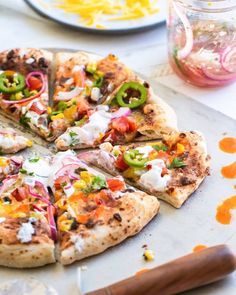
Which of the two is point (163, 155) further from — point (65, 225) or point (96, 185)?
point (65, 225)

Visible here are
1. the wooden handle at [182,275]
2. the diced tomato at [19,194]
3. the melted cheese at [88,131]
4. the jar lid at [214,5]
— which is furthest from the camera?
the jar lid at [214,5]

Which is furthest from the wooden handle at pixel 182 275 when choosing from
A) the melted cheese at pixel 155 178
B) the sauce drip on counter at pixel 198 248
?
the melted cheese at pixel 155 178

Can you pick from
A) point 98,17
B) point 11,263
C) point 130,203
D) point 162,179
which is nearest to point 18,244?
point 11,263

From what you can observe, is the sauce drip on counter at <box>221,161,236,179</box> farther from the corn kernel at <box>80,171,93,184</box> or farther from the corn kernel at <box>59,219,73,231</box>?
the corn kernel at <box>59,219,73,231</box>

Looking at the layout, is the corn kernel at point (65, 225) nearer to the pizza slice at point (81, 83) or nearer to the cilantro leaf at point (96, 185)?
the cilantro leaf at point (96, 185)

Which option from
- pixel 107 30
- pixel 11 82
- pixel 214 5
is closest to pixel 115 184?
pixel 11 82

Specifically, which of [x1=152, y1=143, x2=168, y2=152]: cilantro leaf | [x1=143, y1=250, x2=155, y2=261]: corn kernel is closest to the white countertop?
[x1=152, y1=143, x2=168, y2=152]: cilantro leaf

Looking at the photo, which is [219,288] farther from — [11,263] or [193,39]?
[193,39]

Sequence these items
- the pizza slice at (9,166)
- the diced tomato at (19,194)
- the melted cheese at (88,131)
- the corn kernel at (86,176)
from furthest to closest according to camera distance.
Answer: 1. the melted cheese at (88,131)
2. the pizza slice at (9,166)
3. the corn kernel at (86,176)
4. the diced tomato at (19,194)
